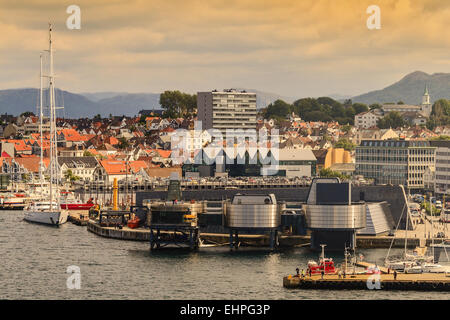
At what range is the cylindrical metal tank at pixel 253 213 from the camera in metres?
67.8

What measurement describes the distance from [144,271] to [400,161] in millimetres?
60509

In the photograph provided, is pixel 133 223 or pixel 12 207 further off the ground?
pixel 133 223

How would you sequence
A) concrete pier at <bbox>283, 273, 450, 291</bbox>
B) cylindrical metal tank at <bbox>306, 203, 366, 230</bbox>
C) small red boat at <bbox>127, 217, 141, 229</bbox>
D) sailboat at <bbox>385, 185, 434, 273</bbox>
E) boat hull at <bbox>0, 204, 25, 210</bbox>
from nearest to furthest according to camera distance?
concrete pier at <bbox>283, 273, 450, 291</bbox>, sailboat at <bbox>385, 185, 434, 273</bbox>, cylindrical metal tank at <bbox>306, 203, 366, 230</bbox>, small red boat at <bbox>127, 217, 141, 229</bbox>, boat hull at <bbox>0, 204, 25, 210</bbox>

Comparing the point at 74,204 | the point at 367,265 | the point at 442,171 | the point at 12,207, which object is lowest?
the point at 367,265

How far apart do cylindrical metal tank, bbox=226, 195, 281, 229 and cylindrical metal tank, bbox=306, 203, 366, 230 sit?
2487mm

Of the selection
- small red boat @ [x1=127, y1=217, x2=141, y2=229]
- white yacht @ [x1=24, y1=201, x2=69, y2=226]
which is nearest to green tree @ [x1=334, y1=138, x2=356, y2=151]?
white yacht @ [x1=24, y1=201, x2=69, y2=226]

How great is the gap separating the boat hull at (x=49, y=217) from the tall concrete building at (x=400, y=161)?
40.3 m

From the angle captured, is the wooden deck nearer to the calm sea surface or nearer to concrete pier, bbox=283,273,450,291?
concrete pier, bbox=283,273,450,291

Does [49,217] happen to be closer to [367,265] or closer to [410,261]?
[367,265]

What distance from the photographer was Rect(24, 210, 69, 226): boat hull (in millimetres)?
88250

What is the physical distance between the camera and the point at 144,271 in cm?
5928

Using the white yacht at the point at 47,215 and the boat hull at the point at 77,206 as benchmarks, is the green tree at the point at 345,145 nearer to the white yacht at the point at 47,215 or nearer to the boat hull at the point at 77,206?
the boat hull at the point at 77,206

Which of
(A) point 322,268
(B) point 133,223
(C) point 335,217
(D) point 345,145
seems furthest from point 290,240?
(D) point 345,145
